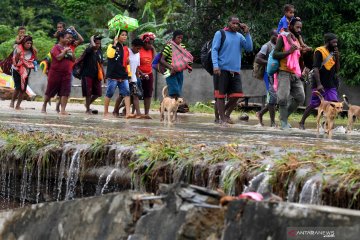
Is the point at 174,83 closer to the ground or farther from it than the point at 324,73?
closer to the ground

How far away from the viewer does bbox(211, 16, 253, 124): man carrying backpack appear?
14.3 m

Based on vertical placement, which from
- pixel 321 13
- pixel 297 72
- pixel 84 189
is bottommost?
pixel 84 189

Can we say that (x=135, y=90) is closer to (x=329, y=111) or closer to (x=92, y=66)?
(x=92, y=66)

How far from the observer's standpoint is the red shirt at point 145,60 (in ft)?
56.9

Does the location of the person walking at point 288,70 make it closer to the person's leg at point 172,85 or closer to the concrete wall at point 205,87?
the person's leg at point 172,85

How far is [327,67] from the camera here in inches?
542

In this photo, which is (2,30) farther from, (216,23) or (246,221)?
(246,221)

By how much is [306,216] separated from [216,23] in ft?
79.6

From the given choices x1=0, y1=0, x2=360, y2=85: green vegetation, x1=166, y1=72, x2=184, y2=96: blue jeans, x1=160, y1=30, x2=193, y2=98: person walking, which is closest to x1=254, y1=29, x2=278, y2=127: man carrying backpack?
x1=160, y1=30, x2=193, y2=98: person walking

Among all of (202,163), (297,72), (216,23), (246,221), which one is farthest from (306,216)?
(216,23)

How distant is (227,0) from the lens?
27.5 m


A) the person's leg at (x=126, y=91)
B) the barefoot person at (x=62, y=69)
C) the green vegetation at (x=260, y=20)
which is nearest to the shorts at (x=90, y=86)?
the barefoot person at (x=62, y=69)

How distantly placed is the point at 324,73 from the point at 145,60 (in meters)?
4.50

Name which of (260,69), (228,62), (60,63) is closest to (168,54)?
(260,69)
